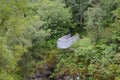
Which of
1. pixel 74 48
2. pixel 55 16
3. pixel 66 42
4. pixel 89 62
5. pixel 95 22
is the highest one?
pixel 95 22

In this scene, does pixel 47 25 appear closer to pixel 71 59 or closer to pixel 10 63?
pixel 71 59

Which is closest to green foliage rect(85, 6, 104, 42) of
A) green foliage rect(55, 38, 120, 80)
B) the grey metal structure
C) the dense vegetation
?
the dense vegetation

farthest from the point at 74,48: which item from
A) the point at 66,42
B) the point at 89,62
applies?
the point at 89,62

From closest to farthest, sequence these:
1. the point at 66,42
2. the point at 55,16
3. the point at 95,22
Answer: the point at 95,22 → the point at 66,42 → the point at 55,16

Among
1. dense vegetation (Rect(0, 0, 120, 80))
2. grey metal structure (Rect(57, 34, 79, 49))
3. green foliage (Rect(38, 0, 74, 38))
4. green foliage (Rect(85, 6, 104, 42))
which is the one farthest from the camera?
green foliage (Rect(38, 0, 74, 38))

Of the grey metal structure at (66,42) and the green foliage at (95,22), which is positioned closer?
the green foliage at (95,22)

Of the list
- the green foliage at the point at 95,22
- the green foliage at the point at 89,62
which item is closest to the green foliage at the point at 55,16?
the green foliage at the point at 89,62

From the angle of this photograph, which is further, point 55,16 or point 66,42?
point 55,16

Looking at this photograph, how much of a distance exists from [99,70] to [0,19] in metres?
8.24

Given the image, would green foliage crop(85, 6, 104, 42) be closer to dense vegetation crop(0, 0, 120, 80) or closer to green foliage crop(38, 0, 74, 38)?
dense vegetation crop(0, 0, 120, 80)

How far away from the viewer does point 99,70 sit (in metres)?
15.4

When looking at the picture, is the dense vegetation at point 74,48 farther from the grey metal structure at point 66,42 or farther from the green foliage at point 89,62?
the grey metal structure at point 66,42

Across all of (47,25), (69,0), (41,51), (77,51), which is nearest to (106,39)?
(77,51)

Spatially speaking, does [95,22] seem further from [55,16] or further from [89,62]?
[55,16]
